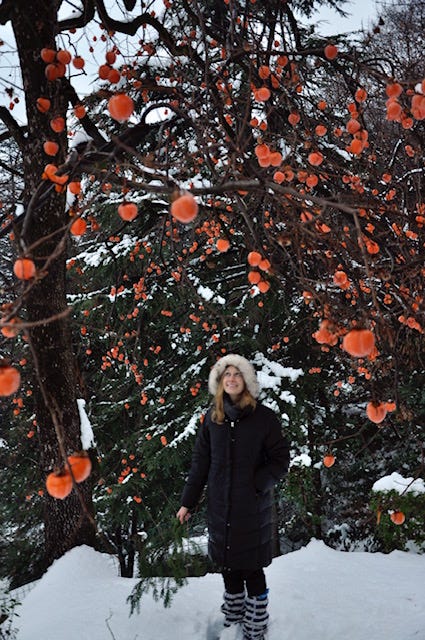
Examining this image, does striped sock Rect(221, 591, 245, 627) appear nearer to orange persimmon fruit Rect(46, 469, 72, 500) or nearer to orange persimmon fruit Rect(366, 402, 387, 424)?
orange persimmon fruit Rect(366, 402, 387, 424)

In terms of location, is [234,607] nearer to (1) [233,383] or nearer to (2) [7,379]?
(1) [233,383]

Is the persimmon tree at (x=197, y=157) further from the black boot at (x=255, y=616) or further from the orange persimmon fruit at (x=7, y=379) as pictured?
the black boot at (x=255, y=616)

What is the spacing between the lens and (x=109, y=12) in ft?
13.5

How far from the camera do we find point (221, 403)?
3102 millimetres

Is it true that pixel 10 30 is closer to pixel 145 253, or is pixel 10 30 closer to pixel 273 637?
pixel 145 253

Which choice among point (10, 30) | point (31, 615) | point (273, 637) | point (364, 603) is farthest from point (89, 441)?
point (10, 30)

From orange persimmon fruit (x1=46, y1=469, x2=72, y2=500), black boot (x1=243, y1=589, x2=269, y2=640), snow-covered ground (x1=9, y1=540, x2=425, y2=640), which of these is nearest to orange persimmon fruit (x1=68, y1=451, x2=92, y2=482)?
orange persimmon fruit (x1=46, y1=469, x2=72, y2=500)

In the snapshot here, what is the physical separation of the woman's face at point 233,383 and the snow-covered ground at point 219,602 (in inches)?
55.6

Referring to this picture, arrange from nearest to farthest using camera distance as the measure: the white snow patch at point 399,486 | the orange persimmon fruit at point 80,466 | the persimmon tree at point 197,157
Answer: the orange persimmon fruit at point 80,466
the persimmon tree at point 197,157
the white snow patch at point 399,486

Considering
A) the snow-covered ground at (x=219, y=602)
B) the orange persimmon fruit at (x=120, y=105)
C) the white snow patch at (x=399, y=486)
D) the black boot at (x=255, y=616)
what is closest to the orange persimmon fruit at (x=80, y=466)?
the orange persimmon fruit at (x=120, y=105)

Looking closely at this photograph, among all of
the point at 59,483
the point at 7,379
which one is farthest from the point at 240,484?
the point at 7,379

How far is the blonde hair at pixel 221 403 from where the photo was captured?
10.00 ft

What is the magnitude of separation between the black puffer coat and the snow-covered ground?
57 centimetres

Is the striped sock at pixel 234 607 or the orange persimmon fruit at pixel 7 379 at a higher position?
the orange persimmon fruit at pixel 7 379
